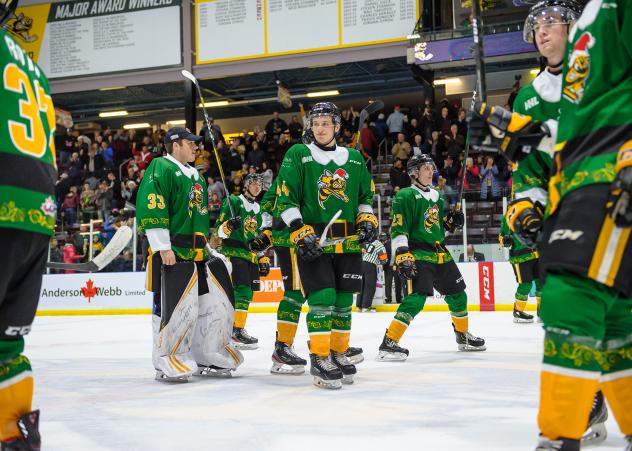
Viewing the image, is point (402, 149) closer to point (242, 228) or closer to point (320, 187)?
point (242, 228)

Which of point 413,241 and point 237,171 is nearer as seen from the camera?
point 413,241

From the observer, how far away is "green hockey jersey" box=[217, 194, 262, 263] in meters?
6.58

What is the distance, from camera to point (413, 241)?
5363mm

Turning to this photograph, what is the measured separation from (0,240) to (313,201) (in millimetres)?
2463

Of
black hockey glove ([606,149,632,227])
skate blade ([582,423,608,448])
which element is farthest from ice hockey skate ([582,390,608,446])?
black hockey glove ([606,149,632,227])

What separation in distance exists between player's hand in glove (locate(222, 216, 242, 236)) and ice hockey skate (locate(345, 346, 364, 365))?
1.64m

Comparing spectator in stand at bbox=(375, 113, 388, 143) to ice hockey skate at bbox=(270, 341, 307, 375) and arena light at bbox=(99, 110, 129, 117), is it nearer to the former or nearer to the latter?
arena light at bbox=(99, 110, 129, 117)

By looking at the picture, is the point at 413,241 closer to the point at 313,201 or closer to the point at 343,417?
the point at 313,201

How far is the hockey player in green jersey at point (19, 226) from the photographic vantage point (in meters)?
1.88

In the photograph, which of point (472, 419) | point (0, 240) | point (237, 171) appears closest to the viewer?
point (0, 240)

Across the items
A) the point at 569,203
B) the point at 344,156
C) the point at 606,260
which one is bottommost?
the point at 606,260

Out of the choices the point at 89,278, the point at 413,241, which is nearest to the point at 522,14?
the point at 89,278

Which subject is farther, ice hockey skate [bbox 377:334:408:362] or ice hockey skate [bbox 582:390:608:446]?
ice hockey skate [bbox 377:334:408:362]

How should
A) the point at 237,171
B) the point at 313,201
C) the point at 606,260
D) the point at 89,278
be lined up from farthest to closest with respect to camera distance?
the point at 237,171, the point at 89,278, the point at 313,201, the point at 606,260
